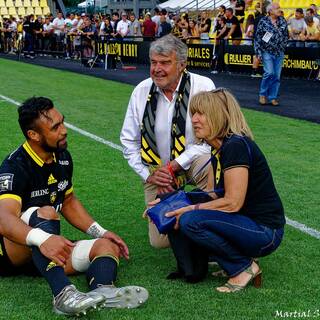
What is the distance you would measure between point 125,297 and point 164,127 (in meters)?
1.72

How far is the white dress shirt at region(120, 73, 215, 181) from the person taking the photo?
5797mm

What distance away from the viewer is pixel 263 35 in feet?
47.3

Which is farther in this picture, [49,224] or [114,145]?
[114,145]

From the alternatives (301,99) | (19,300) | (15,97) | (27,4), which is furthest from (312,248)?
(27,4)

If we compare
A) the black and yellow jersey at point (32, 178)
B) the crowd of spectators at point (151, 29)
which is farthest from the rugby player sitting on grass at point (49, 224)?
the crowd of spectators at point (151, 29)

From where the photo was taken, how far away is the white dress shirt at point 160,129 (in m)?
5.80

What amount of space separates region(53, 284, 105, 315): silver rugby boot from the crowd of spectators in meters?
13.6

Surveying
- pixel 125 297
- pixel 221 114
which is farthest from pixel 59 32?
pixel 125 297

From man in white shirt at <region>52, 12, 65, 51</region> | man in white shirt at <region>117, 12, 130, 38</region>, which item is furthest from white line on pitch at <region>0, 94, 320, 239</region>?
man in white shirt at <region>52, 12, 65, 51</region>

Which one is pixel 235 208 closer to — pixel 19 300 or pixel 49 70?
pixel 19 300

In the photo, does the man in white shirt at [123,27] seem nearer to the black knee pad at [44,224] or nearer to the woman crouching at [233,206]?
the woman crouching at [233,206]

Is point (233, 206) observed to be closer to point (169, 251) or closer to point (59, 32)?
point (169, 251)

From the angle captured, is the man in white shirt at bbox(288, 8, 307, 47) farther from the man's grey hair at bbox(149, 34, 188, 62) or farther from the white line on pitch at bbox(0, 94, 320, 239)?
the man's grey hair at bbox(149, 34, 188, 62)

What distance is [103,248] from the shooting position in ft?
16.2
